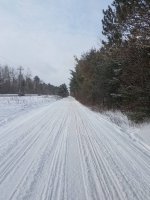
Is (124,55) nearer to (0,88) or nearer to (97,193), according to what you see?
(97,193)

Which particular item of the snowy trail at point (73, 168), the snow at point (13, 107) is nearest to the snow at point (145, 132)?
the snowy trail at point (73, 168)

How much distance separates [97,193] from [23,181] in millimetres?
1435

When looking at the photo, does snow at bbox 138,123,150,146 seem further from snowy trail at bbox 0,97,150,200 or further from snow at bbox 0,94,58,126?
snow at bbox 0,94,58,126

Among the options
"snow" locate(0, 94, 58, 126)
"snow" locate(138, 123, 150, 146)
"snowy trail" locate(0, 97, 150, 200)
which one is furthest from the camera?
"snow" locate(0, 94, 58, 126)

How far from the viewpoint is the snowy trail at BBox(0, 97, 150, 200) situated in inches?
207

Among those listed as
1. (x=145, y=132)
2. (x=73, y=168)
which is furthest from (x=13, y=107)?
(x=73, y=168)

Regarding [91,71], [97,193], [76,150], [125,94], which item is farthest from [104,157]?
[91,71]

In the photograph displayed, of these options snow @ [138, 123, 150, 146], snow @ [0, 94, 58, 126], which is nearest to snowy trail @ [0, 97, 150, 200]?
snow @ [138, 123, 150, 146]

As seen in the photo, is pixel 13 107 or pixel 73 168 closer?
pixel 73 168

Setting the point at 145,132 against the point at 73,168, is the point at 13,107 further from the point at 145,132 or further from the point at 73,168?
the point at 73,168

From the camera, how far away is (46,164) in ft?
23.5

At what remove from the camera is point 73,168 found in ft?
22.3

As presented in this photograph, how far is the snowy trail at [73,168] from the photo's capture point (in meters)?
5.25

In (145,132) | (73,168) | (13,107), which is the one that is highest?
(145,132)
